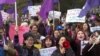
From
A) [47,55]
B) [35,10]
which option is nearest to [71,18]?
[35,10]

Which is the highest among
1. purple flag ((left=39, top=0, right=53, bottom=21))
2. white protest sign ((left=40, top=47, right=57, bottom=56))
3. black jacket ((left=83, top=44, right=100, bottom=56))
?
purple flag ((left=39, top=0, right=53, bottom=21))

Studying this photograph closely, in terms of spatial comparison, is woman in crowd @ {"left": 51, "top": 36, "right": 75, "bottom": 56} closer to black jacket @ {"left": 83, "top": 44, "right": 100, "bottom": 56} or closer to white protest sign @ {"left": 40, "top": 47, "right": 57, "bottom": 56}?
black jacket @ {"left": 83, "top": 44, "right": 100, "bottom": 56}

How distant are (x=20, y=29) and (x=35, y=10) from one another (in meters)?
3.64

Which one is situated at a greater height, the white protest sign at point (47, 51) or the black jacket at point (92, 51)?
the black jacket at point (92, 51)

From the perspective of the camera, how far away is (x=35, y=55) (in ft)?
36.5

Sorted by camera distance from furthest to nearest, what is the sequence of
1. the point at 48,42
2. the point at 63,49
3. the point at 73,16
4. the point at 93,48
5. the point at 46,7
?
1. the point at 73,16
2. the point at 46,7
3. the point at 48,42
4. the point at 93,48
5. the point at 63,49

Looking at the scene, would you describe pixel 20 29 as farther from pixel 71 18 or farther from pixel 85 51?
pixel 85 51

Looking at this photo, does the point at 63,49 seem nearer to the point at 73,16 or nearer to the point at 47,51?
the point at 47,51

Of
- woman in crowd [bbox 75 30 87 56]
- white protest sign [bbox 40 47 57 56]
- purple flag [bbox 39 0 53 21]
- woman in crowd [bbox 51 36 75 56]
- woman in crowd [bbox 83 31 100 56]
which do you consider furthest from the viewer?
purple flag [bbox 39 0 53 21]

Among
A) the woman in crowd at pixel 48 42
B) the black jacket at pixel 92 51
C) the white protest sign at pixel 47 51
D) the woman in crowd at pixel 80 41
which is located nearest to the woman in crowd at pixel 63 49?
the black jacket at pixel 92 51

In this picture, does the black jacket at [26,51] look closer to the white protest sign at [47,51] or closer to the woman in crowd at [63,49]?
the woman in crowd at [63,49]

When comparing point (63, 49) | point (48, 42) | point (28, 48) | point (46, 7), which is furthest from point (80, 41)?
point (46, 7)

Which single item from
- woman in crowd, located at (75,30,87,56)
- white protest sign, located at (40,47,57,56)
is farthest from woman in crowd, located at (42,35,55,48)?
woman in crowd, located at (75,30,87,56)

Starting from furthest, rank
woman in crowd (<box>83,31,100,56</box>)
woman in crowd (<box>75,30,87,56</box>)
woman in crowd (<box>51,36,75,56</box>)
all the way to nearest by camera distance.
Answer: woman in crowd (<box>75,30,87,56</box>)
woman in crowd (<box>83,31,100,56</box>)
woman in crowd (<box>51,36,75,56</box>)
